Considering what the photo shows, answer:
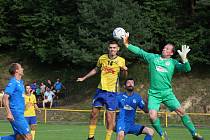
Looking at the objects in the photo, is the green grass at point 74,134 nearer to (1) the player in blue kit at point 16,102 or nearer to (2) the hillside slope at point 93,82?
(1) the player in blue kit at point 16,102

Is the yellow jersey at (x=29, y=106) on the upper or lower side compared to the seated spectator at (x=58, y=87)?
lower

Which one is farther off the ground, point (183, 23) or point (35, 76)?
point (183, 23)

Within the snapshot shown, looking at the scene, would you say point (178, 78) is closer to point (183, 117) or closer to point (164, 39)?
point (164, 39)

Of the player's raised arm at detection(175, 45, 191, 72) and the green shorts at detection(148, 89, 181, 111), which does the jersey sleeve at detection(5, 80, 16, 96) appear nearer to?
the green shorts at detection(148, 89, 181, 111)

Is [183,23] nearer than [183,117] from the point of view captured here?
No

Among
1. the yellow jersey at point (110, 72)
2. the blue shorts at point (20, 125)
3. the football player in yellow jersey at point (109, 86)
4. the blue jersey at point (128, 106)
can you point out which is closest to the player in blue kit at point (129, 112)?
the blue jersey at point (128, 106)

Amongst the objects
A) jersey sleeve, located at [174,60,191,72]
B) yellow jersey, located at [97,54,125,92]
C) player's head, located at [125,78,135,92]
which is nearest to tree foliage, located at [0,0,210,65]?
player's head, located at [125,78,135,92]

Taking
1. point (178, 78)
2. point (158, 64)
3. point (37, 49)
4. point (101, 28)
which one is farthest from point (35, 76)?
point (158, 64)

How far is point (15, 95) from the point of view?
1435 centimetres

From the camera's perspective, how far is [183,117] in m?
14.8

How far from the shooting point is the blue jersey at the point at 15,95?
560 inches

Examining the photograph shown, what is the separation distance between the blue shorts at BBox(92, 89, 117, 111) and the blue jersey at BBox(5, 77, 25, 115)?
6.80 ft

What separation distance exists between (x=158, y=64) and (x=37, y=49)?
1345 inches

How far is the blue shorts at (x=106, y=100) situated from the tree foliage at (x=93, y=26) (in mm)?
26444
